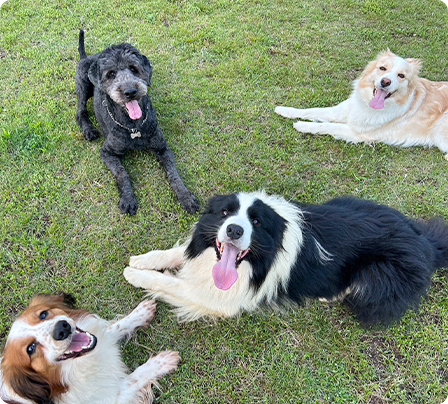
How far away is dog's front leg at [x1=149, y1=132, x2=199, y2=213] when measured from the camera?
321cm

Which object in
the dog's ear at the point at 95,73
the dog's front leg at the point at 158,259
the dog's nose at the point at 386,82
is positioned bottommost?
the dog's front leg at the point at 158,259

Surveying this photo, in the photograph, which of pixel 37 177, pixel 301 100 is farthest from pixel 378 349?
pixel 37 177

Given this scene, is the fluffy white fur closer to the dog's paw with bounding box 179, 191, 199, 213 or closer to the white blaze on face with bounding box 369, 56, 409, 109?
the dog's paw with bounding box 179, 191, 199, 213

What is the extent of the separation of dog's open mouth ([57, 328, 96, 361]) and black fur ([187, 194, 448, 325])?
859 millimetres

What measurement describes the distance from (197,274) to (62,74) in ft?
12.1

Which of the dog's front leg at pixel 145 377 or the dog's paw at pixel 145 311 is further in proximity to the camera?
the dog's paw at pixel 145 311

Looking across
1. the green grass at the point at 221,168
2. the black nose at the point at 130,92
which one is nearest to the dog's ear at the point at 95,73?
the black nose at the point at 130,92

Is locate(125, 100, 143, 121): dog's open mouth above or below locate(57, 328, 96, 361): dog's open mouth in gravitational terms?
above

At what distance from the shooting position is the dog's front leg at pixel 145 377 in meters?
2.20

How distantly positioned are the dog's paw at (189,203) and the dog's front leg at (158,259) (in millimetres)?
523

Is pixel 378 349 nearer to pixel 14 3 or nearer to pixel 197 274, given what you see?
pixel 197 274

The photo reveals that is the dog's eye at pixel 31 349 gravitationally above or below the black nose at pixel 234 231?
below

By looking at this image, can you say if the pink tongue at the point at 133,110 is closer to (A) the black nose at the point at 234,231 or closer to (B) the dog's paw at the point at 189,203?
(B) the dog's paw at the point at 189,203

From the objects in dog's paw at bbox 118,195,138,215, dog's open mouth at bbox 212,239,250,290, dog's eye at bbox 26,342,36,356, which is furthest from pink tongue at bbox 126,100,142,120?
dog's eye at bbox 26,342,36,356
